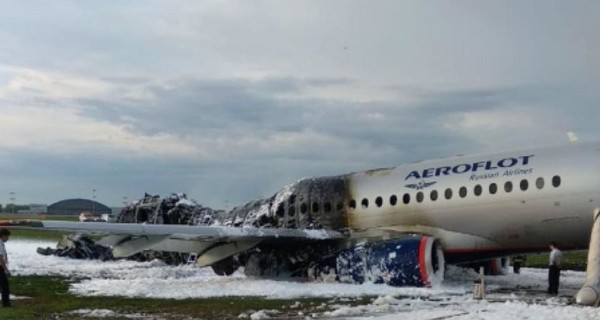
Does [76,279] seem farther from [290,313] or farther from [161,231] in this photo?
[290,313]

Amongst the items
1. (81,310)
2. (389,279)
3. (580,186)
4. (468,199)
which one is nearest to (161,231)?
(81,310)

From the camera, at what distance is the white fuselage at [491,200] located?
63.4ft

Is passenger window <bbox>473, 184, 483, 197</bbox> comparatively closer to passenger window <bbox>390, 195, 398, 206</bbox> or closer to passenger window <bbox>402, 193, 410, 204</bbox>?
passenger window <bbox>402, 193, 410, 204</bbox>

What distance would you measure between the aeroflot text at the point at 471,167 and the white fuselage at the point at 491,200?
3cm

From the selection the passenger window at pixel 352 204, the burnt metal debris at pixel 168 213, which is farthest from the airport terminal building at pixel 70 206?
the passenger window at pixel 352 204

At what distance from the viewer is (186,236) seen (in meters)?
21.1

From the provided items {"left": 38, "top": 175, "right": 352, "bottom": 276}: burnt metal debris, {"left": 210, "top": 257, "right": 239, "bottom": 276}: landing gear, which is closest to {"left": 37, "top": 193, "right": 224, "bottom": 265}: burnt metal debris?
{"left": 38, "top": 175, "right": 352, "bottom": 276}: burnt metal debris

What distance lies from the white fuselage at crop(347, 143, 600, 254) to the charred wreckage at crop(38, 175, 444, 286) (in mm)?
771

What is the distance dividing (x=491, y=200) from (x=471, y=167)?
1176mm

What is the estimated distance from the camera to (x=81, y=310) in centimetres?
1569

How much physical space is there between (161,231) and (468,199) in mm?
8230

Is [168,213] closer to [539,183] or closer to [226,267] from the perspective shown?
[226,267]

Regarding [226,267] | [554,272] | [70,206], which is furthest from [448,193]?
[70,206]

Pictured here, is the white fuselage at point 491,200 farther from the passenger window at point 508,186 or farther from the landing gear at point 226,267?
the landing gear at point 226,267
